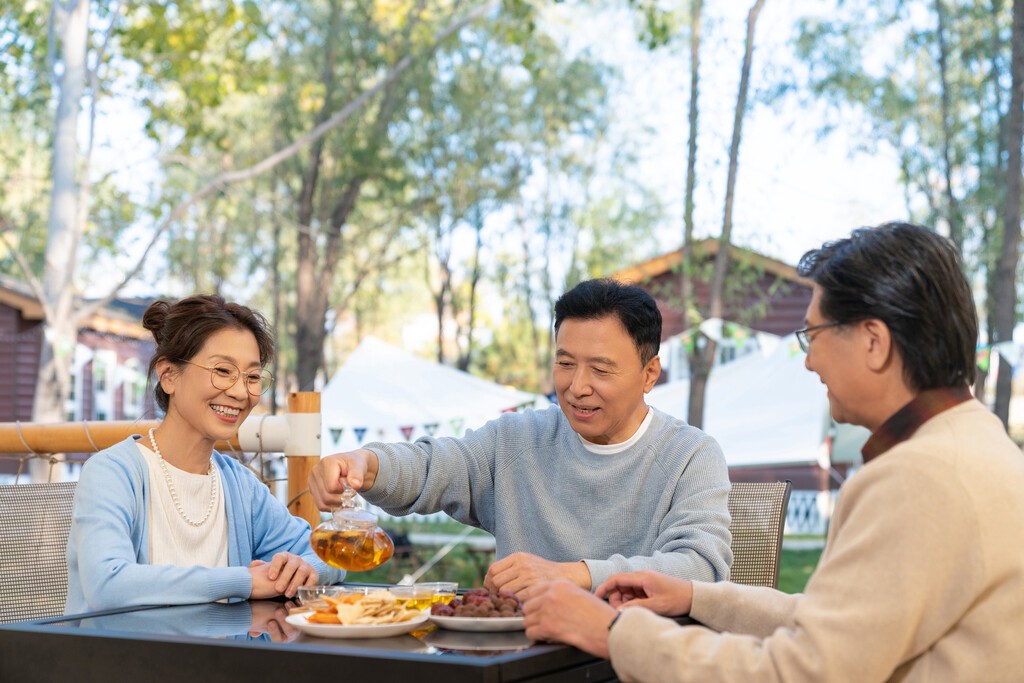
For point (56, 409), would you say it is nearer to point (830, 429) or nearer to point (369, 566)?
point (830, 429)

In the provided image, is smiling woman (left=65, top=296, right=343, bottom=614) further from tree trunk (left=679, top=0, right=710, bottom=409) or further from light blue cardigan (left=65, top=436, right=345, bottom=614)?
tree trunk (left=679, top=0, right=710, bottom=409)

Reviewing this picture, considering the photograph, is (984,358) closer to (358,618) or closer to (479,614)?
(479,614)

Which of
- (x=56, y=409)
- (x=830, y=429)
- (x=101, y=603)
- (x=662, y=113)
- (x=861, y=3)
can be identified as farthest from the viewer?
(x=662, y=113)

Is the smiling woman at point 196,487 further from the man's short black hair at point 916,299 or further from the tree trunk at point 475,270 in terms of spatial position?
the tree trunk at point 475,270

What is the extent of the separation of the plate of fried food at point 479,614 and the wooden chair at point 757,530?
0.98 metres

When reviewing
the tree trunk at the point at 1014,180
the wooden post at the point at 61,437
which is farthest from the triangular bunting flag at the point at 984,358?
the wooden post at the point at 61,437

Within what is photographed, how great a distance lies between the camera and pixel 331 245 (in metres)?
16.3

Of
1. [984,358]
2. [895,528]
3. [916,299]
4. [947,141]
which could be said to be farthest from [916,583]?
[947,141]

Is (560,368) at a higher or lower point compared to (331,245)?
lower

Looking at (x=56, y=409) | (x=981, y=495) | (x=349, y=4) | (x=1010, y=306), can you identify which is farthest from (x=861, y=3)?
(x=981, y=495)

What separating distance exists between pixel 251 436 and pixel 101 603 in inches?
40.6

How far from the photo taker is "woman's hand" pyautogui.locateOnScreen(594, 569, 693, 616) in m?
1.68

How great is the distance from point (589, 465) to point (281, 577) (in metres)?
0.76

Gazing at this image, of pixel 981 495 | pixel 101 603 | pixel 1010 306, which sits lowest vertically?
pixel 101 603
